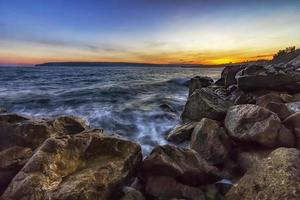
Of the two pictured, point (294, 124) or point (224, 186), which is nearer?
point (224, 186)

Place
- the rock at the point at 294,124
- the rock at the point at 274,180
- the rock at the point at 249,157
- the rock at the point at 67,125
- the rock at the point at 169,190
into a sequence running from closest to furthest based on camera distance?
1. the rock at the point at 274,180
2. the rock at the point at 169,190
3. the rock at the point at 249,157
4. the rock at the point at 294,124
5. the rock at the point at 67,125

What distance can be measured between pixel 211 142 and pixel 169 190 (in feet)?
7.18

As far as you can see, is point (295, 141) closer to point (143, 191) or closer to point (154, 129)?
point (143, 191)

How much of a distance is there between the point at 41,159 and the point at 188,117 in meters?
7.40

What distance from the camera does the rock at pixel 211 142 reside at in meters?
6.85

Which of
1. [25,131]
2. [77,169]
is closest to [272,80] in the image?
[77,169]

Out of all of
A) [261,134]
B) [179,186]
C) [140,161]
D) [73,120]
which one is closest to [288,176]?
[179,186]

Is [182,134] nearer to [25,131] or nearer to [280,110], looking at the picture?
[280,110]

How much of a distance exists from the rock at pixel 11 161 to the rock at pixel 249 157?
15.4 ft

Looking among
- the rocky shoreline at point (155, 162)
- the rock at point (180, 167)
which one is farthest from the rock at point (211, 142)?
the rock at point (180, 167)

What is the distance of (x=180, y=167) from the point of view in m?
5.62

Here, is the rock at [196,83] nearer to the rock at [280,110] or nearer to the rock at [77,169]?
the rock at [280,110]

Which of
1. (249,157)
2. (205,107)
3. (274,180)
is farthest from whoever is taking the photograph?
(205,107)

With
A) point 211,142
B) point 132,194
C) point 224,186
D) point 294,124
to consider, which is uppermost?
point 294,124
